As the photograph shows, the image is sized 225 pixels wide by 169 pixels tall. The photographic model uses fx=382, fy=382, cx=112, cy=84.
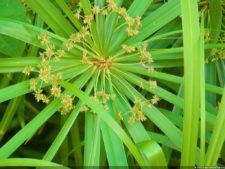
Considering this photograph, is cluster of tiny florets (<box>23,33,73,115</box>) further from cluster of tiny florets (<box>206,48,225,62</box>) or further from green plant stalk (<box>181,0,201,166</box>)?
cluster of tiny florets (<box>206,48,225,62</box>)

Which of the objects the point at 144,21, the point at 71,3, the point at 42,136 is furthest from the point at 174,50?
the point at 42,136

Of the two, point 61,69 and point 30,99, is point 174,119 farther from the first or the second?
point 30,99

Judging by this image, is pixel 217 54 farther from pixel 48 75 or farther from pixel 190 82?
pixel 48 75

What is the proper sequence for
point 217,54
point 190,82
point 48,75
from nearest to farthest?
point 190,82 → point 48,75 → point 217,54

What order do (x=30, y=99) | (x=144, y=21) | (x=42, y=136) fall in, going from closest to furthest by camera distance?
1. (x=144, y=21)
2. (x=30, y=99)
3. (x=42, y=136)

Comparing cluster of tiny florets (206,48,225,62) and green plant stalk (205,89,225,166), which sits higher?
cluster of tiny florets (206,48,225,62)

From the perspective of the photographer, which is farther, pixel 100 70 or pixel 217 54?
pixel 217 54

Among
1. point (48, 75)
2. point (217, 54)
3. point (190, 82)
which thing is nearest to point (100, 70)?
point (48, 75)

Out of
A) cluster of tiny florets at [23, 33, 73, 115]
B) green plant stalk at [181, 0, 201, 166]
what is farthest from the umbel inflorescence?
green plant stalk at [181, 0, 201, 166]
